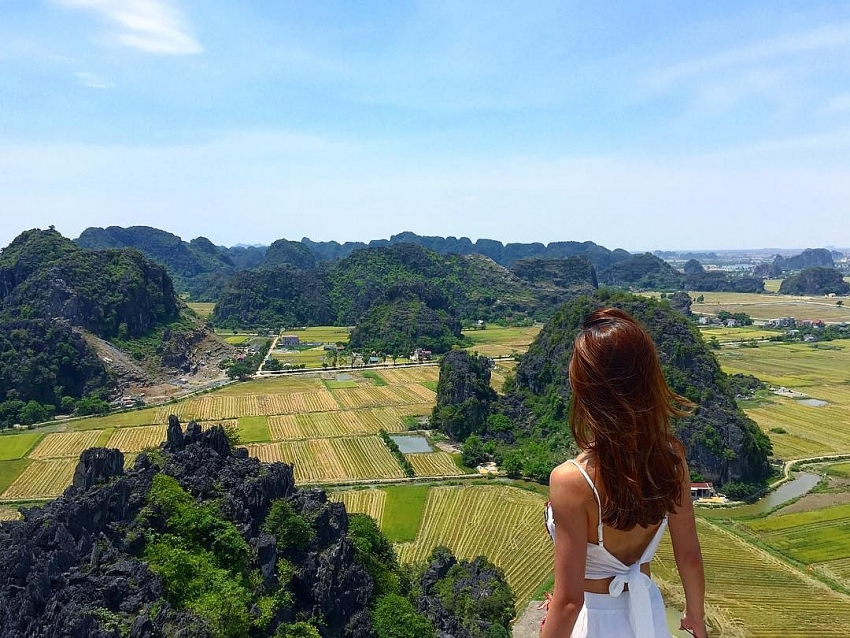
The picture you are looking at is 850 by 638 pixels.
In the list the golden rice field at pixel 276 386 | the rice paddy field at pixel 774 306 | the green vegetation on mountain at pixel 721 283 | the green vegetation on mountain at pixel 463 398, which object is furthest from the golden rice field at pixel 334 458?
the green vegetation on mountain at pixel 721 283

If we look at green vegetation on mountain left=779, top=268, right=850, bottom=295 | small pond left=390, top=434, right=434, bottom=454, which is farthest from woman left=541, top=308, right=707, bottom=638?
green vegetation on mountain left=779, top=268, right=850, bottom=295

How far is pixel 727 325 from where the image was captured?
384ft

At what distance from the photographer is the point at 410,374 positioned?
80312 mm

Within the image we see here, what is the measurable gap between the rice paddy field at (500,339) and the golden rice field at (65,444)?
5517cm

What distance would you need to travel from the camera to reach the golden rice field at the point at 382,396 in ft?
210

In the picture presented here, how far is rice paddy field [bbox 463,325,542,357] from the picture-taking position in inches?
3780

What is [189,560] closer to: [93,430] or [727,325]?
[93,430]

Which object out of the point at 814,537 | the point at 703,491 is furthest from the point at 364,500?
the point at 814,537

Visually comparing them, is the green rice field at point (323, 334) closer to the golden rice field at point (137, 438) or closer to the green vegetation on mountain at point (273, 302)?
the green vegetation on mountain at point (273, 302)

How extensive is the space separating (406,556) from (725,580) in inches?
610

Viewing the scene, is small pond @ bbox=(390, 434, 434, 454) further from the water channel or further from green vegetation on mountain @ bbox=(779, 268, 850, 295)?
green vegetation on mountain @ bbox=(779, 268, 850, 295)

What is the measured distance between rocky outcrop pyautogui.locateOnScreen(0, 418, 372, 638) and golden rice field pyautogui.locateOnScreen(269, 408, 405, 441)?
27.2m

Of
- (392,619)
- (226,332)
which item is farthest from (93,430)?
(226,332)

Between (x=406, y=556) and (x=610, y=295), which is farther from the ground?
(x=610, y=295)
